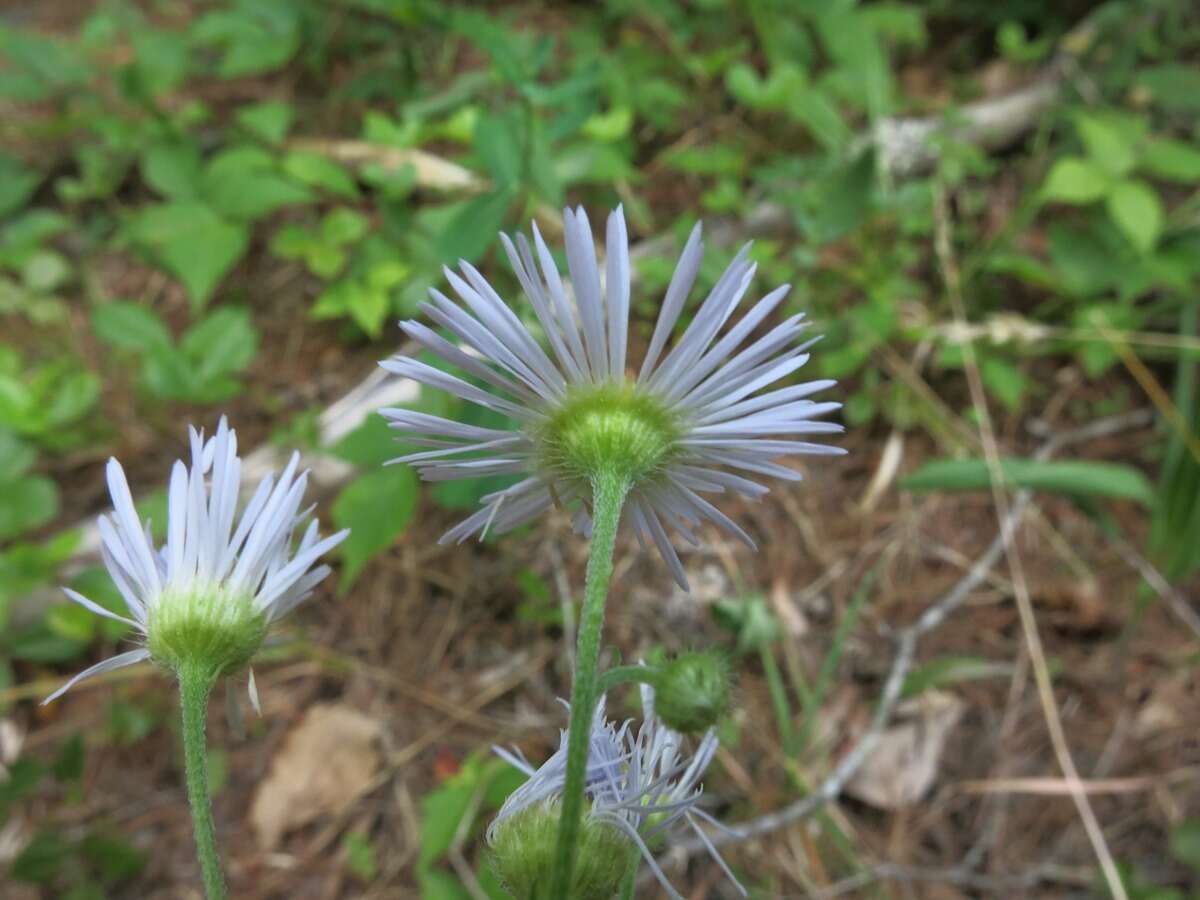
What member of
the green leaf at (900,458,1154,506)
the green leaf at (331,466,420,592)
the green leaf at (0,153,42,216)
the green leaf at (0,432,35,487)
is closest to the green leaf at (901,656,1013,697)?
the green leaf at (900,458,1154,506)

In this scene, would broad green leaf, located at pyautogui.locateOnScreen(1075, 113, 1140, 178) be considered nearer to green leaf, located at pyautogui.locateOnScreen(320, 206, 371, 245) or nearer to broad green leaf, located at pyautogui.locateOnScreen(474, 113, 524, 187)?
broad green leaf, located at pyautogui.locateOnScreen(474, 113, 524, 187)

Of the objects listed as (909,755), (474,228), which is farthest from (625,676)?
(909,755)

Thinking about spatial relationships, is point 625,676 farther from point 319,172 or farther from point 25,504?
point 319,172

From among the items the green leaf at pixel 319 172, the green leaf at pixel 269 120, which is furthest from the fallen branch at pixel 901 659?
the green leaf at pixel 269 120

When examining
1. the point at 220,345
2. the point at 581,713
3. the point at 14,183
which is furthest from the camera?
the point at 14,183

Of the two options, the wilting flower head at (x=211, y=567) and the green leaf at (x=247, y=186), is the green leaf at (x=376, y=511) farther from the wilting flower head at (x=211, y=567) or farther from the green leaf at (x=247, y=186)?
the green leaf at (x=247, y=186)

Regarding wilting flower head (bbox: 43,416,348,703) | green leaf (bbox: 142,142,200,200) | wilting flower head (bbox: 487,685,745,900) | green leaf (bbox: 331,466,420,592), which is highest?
green leaf (bbox: 142,142,200,200)

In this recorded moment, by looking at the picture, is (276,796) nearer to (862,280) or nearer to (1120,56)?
(862,280)
